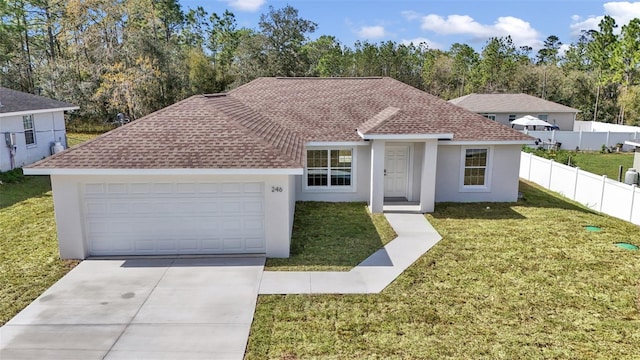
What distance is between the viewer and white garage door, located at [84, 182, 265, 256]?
433 inches

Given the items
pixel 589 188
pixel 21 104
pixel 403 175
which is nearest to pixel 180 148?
pixel 403 175

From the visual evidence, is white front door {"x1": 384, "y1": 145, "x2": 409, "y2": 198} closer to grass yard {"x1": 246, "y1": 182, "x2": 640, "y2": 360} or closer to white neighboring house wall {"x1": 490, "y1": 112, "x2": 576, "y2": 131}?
grass yard {"x1": 246, "y1": 182, "x2": 640, "y2": 360}

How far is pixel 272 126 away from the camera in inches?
612

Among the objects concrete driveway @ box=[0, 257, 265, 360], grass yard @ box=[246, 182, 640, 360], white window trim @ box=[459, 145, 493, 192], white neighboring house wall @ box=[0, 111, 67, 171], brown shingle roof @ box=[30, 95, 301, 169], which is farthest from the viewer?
white neighboring house wall @ box=[0, 111, 67, 171]

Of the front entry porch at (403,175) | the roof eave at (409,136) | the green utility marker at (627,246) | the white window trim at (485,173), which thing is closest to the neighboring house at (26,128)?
the roof eave at (409,136)

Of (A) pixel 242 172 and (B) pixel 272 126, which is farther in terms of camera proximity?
(B) pixel 272 126

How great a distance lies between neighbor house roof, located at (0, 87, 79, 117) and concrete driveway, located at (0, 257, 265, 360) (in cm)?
1428

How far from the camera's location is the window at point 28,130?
21.9 metres

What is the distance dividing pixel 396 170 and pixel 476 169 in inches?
122

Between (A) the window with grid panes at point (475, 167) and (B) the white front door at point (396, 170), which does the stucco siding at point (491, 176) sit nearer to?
(A) the window with grid panes at point (475, 167)

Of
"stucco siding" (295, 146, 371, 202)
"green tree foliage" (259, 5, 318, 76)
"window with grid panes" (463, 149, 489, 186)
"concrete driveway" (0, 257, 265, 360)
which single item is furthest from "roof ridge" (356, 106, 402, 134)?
"green tree foliage" (259, 5, 318, 76)

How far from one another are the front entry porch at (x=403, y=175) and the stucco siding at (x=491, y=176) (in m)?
0.93

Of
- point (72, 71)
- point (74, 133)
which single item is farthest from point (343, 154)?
point (72, 71)

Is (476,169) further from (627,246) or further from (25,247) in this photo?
(25,247)
